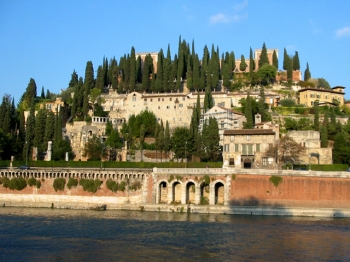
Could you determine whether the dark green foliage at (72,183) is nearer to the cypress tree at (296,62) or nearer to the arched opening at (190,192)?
the arched opening at (190,192)

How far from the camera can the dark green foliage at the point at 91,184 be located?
5284 centimetres

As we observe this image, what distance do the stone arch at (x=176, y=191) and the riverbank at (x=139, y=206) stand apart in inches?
68.7

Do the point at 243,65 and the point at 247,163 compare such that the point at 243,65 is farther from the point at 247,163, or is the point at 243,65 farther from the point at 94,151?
the point at 94,151

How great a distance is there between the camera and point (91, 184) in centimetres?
5306

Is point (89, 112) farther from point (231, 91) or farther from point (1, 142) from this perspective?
point (231, 91)

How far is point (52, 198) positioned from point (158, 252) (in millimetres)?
26286

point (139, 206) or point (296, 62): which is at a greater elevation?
point (296, 62)

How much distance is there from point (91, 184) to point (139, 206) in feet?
20.3

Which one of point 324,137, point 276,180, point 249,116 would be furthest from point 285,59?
point 276,180

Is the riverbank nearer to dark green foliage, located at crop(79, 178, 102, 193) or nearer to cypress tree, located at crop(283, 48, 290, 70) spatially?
dark green foliage, located at crop(79, 178, 102, 193)

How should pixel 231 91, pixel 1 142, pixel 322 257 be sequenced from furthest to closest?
pixel 231 91
pixel 1 142
pixel 322 257

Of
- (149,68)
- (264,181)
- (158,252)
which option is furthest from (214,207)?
(149,68)

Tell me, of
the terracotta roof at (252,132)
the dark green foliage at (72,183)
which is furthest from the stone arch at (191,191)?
the dark green foliage at (72,183)

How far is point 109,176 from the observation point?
175ft
